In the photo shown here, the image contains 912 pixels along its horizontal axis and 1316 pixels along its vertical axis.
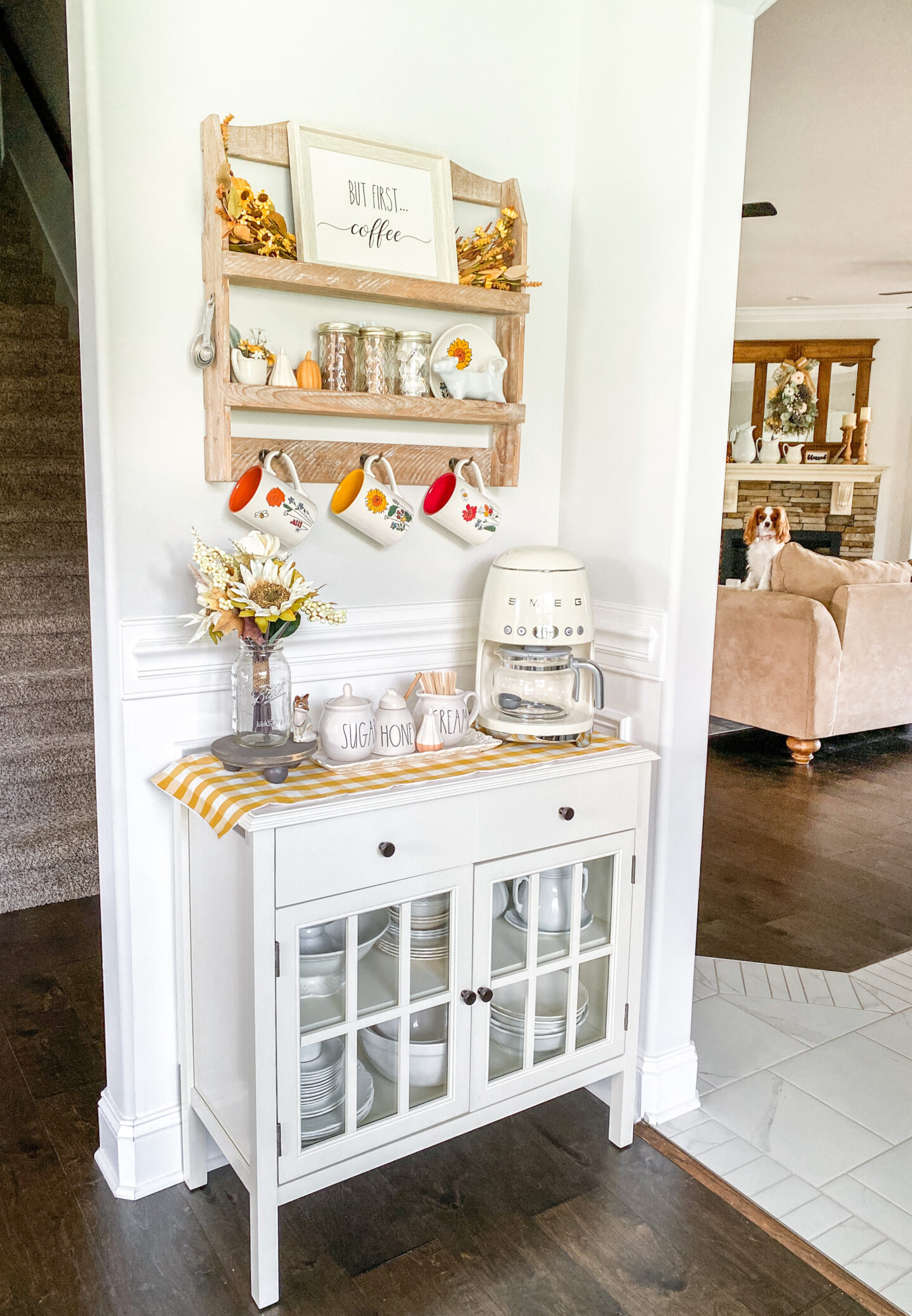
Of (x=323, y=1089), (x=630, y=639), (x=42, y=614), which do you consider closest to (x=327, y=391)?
(x=630, y=639)

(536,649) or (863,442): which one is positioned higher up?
(863,442)

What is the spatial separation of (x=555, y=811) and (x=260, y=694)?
1.87 ft

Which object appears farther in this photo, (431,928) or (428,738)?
(428,738)

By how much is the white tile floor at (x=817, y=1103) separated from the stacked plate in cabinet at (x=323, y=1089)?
0.79m

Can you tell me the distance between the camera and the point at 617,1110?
2031mm

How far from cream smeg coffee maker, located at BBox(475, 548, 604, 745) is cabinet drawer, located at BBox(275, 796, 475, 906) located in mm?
299

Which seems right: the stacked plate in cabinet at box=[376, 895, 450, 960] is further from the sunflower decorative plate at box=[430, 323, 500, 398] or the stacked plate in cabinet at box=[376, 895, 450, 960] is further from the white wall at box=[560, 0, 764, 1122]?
the sunflower decorative plate at box=[430, 323, 500, 398]

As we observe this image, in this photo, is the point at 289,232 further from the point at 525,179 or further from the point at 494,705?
the point at 494,705

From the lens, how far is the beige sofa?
469cm

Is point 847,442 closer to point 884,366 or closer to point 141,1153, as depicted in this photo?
point 884,366

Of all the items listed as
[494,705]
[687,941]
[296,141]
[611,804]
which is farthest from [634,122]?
[687,941]

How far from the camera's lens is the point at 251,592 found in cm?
169

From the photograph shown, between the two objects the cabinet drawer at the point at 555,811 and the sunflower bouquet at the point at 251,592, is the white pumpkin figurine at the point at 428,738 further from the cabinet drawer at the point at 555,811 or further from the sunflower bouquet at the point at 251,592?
the sunflower bouquet at the point at 251,592

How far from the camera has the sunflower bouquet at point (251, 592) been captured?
169 centimetres
